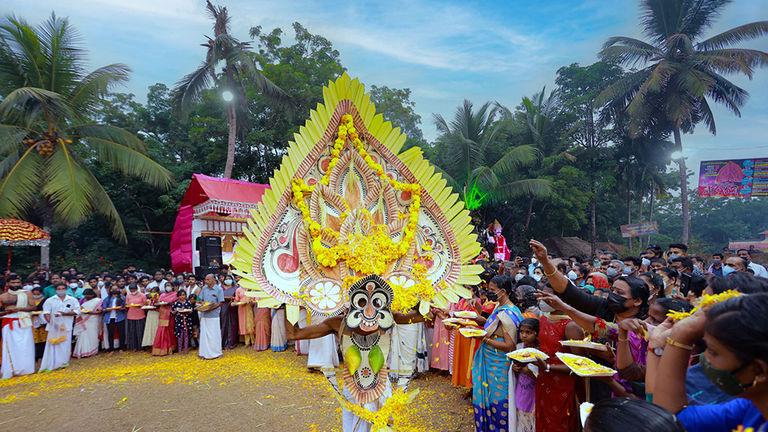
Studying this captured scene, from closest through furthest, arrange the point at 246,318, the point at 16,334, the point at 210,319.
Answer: the point at 16,334 < the point at 210,319 < the point at 246,318

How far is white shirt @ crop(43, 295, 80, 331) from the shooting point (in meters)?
8.25

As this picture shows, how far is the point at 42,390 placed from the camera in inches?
278

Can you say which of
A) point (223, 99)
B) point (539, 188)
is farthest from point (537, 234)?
point (223, 99)

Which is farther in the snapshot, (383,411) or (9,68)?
(9,68)

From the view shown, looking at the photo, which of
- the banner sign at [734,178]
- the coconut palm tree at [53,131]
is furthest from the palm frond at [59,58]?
the banner sign at [734,178]

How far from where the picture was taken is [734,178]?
20.4 m

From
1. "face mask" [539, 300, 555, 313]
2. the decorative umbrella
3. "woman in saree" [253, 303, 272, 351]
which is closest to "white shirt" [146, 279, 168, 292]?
"woman in saree" [253, 303, 272, 351]

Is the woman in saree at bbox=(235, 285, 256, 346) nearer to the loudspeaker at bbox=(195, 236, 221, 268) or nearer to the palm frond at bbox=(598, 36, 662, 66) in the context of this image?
the loudspeaker at bbox=(195, 236, 221, 268)

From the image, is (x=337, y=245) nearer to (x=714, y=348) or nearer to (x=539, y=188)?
(x=714, y=348)

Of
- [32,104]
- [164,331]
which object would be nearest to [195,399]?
[164,331]

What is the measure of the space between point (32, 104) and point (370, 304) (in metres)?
14.4

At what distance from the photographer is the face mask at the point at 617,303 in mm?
3059

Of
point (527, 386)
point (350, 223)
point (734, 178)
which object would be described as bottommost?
point (527, 386)

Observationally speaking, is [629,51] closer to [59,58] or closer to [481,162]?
[481,162]
